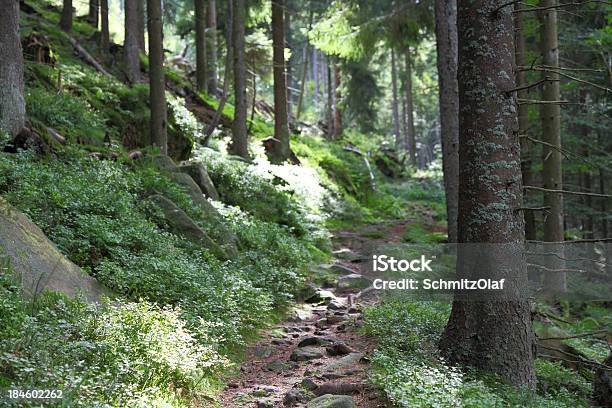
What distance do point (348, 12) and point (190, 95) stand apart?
7563 millimetres

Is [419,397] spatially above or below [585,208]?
below

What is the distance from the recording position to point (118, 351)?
15.4 feet

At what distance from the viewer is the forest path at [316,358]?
532cm

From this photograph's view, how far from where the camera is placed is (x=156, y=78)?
1284cm

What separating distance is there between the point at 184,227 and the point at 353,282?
11.3ft

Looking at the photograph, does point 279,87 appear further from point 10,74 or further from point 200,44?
point 10,74

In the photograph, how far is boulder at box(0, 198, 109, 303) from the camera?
214 inches

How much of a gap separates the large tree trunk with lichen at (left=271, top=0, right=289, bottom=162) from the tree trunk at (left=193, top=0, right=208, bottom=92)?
295cm

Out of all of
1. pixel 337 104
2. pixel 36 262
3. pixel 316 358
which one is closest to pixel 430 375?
pixel 316 358

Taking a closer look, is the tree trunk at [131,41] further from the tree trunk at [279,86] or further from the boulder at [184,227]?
the boulder at [184,227]

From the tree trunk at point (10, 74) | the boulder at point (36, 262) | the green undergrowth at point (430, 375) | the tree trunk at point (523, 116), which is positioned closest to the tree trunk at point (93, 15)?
the tree trunk at point (10, 74)

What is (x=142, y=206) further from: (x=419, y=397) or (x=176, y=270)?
(x=419, y=397)

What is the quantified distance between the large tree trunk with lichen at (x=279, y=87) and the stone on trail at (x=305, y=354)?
1277 centimetres

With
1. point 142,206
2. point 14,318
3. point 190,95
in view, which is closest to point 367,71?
point 190,95
